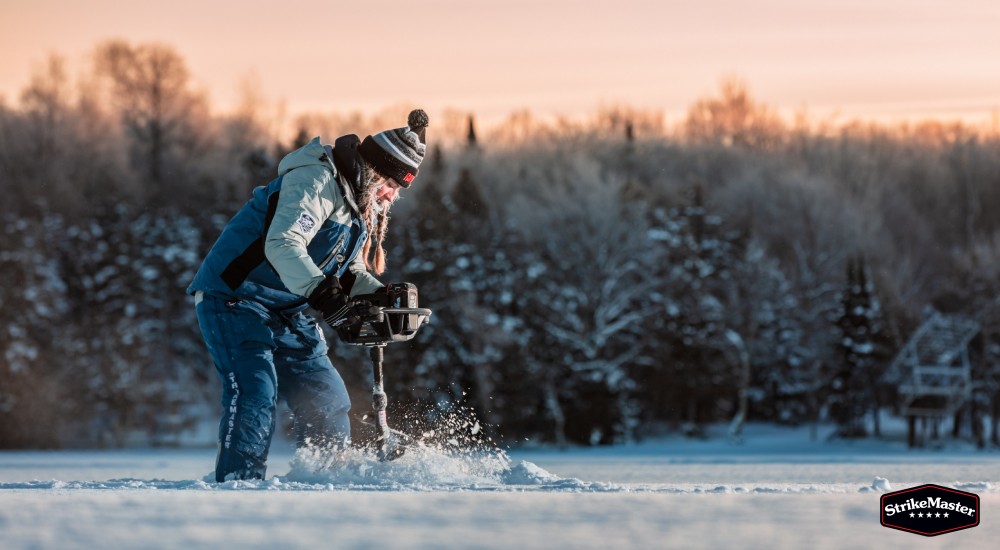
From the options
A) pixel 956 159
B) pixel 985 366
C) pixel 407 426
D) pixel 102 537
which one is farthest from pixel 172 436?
pixel 956 159

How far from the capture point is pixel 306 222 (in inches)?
215

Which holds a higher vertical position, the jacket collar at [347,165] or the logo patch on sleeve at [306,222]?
the jacket collar at [347,165]

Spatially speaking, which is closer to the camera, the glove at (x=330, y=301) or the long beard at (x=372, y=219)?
the glove at (x=330, y=301)

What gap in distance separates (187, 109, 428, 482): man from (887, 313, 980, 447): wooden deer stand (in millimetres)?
32936

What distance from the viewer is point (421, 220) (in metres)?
43.6

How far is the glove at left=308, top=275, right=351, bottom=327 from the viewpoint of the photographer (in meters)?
5.57

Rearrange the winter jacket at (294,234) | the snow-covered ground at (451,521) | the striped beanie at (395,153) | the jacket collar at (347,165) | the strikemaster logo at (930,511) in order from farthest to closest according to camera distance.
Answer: the striped beanie at (395,153) < the jacket collar at (347,165) < the winter jacket at (294,234) < the strikemaster logo at (930,511) < the snow-covered ground at (451,521)

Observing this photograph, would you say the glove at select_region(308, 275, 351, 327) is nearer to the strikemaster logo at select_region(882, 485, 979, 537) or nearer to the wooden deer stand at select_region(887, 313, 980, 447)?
the strikemaster logo at select_region(882, 485, 979, 537)

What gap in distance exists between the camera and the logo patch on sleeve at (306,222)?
17.8 ft

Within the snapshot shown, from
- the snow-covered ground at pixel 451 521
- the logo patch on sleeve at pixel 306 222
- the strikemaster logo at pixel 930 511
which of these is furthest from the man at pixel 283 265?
the strikemaster logo at pixel 930 511

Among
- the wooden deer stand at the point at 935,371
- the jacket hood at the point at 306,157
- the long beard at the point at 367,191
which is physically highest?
the jacket hood at the point at 306,157

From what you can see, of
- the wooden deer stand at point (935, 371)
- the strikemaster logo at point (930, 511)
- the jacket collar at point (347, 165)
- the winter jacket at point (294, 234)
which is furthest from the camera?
the wooden deer stand at point (935, 371)

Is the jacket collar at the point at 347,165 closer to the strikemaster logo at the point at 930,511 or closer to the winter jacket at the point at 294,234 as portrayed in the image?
the winter jacket at the point at 294,234

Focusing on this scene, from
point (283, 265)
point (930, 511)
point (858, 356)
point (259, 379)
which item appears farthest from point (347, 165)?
point (858, 356)
